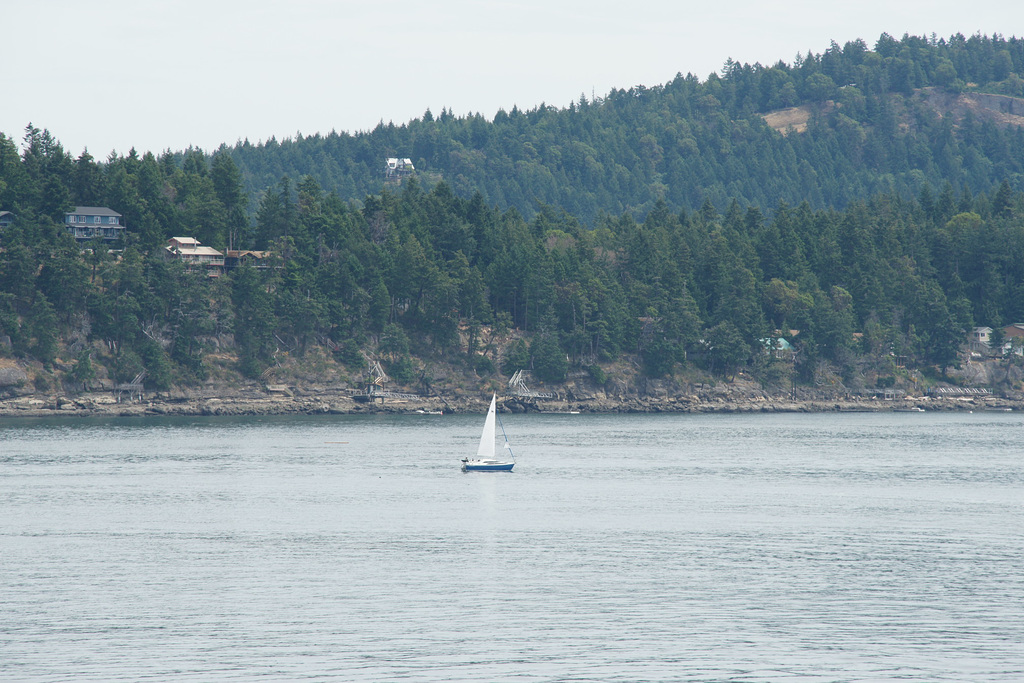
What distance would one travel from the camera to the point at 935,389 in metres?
188

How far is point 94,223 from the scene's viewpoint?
15550 centimetres

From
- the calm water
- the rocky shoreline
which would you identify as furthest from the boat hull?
the rocky shoreline

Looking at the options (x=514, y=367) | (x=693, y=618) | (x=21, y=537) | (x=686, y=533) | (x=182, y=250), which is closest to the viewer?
(x=693, y=618)

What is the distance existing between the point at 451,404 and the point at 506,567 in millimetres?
111974

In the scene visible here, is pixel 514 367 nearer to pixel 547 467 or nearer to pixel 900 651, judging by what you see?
pixel 547 467

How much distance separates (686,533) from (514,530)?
9948 millimetres

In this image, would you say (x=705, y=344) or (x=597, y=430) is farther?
(x=705, y=344)

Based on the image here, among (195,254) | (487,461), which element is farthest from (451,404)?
(487,461)

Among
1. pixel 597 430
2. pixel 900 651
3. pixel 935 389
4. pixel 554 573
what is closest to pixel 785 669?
pixel 900 651

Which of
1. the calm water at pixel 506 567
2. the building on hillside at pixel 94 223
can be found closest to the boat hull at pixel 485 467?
the calm water at pixel 506 567

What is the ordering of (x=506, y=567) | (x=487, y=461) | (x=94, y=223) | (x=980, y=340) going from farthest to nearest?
(x=980, y=340)
(x=94, y=223)
(x=487, y=461)
(x=506, y=567)

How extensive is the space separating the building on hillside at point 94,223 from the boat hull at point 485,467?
272 ft

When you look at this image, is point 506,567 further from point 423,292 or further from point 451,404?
point 423,292

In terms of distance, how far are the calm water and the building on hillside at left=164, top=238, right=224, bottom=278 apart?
53879 millimetres
